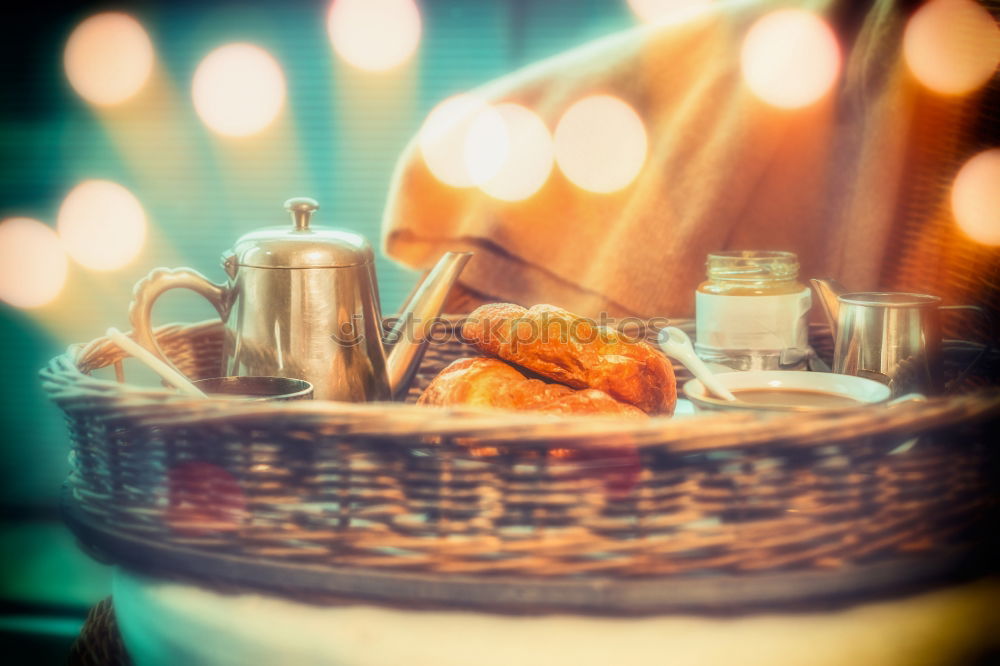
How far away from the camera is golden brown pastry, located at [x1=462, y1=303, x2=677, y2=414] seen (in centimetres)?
55

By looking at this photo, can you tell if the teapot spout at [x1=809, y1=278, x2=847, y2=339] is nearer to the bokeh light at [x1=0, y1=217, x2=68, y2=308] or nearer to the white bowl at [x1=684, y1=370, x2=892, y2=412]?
the white bowl at [x1=684, y1=370, x2=892, y2=412]

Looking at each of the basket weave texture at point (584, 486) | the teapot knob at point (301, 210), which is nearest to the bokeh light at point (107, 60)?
the teapot knob at point (301, 210)

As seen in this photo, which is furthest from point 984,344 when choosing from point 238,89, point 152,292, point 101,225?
point 101,225

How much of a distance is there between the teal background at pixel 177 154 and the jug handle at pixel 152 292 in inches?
41.4

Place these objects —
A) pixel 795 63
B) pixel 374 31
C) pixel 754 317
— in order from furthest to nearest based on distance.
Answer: pixel 374 31 → pixel 795 63 → pixel 754 317

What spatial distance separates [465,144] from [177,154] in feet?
3.26

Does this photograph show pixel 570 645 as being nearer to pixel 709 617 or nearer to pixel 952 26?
pixel 709 617

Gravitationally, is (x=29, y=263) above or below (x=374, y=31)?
below

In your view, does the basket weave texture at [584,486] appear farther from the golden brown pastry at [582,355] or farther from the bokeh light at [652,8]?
the bokeh light at [652,8]

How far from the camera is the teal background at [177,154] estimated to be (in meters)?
1.63

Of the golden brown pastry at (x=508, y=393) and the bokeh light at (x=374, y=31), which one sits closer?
the golden brown pastry at (x=508, y=393)

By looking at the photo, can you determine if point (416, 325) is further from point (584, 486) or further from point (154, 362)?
point (584, 486)

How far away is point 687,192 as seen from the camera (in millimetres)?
853

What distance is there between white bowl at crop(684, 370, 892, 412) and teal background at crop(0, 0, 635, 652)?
1.11m
